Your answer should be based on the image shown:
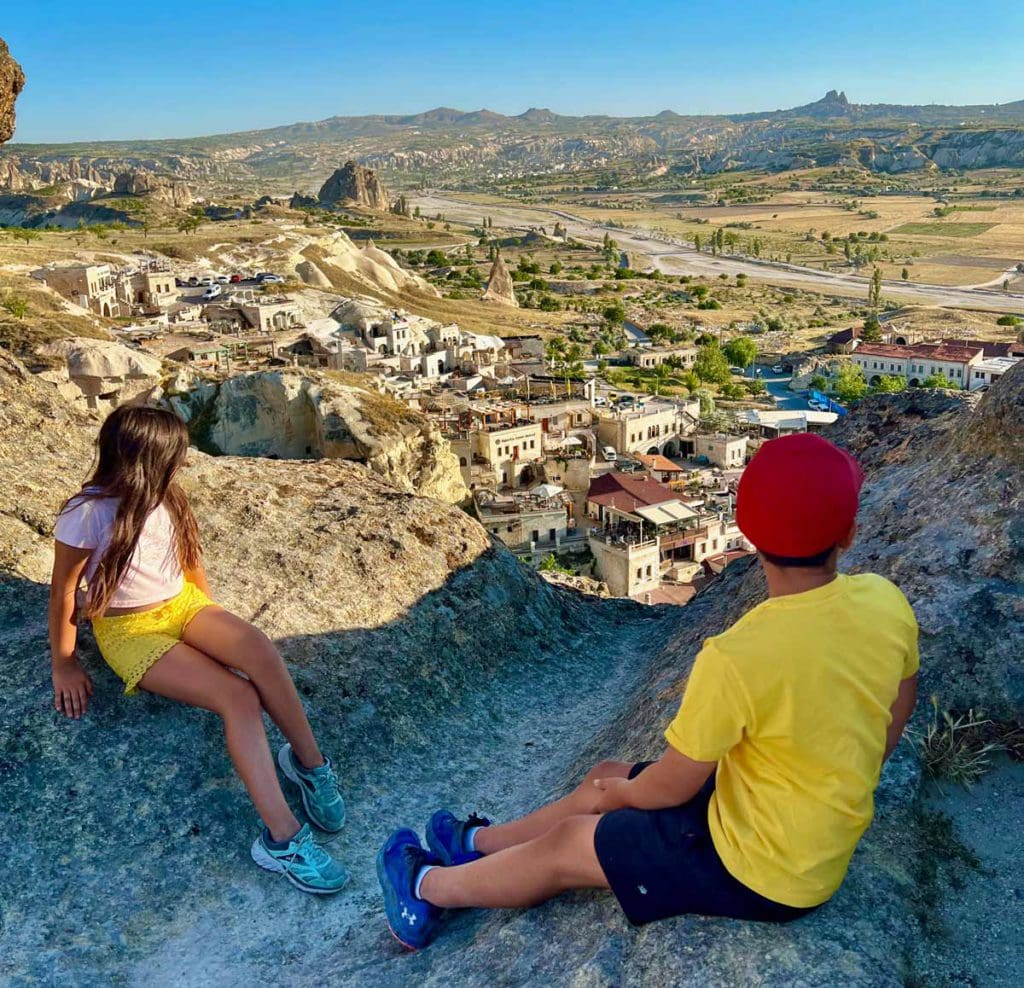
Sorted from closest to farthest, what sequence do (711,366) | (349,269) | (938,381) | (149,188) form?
(938,381) → (711,366) → (349,269) → (149,188)

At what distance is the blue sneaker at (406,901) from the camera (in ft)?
13.8

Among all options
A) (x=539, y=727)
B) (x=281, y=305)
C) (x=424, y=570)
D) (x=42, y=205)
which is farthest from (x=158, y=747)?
(x=42, y=205)

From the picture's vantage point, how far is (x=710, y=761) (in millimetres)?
3105

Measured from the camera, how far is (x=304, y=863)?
489cm

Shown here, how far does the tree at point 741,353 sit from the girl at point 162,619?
210 feet

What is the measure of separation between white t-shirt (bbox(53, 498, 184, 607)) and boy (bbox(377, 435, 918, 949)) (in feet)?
8.49

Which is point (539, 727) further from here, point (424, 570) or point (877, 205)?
point (877, 205)

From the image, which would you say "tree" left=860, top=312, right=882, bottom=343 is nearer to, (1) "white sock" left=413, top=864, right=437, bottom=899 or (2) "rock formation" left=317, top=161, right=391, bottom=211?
(1) "white sock" left=413, top=864, right=437, bottom=899

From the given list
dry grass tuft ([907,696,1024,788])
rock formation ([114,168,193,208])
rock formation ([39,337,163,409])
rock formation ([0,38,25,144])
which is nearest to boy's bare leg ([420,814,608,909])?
dry grass tuft ([907,696,1024,788])

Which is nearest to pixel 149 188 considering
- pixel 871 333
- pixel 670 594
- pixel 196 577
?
pixel 871 333

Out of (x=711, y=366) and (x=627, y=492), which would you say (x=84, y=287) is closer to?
(x=627, y=492)

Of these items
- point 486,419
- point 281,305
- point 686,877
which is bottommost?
point 486,419

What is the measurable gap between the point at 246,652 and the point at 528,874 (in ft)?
6.26

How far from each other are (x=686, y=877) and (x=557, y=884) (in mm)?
636
